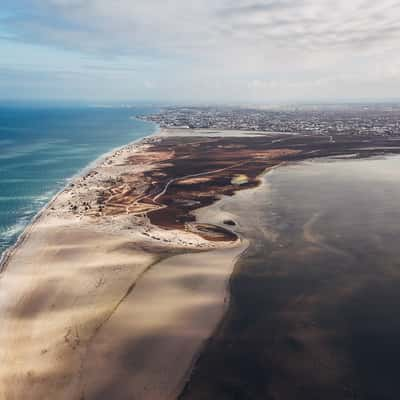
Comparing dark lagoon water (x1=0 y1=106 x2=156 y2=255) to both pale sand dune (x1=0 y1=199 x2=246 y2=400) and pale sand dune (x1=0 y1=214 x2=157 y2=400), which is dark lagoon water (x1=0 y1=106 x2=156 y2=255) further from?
pale sand dune (x1=0 y1=199 x2=246 y2=400)

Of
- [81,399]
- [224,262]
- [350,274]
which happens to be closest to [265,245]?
[224,262]

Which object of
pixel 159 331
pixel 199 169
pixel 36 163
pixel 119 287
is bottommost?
pixel 159 331

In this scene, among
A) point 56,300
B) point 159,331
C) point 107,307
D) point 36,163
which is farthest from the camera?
point 36,163

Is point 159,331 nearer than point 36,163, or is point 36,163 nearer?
point 159,331

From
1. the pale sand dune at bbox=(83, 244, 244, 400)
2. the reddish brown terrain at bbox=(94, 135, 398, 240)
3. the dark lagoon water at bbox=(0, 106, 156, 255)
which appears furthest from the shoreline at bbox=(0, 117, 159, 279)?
the pale sand dune at bbox=(83, 244, 244, 400)

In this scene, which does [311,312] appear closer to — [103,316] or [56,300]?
[103,316]

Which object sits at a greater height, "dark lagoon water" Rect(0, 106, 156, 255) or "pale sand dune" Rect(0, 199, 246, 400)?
"dark lagoon water" Rect(0, 106, 156, 255)

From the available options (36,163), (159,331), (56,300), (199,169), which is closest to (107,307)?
(56,300)
